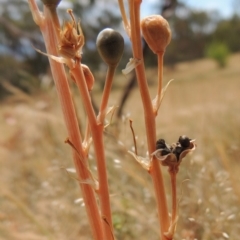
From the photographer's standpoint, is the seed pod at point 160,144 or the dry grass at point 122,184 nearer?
the seed pod at point 160,144

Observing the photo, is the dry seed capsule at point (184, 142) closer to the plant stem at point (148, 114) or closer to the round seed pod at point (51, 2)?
the plant stem at point (148, 114)

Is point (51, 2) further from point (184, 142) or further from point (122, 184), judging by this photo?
point (122, 184)

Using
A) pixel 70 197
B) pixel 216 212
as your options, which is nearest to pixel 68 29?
pixel 216 212

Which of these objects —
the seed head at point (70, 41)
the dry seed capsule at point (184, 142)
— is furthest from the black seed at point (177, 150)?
the seed head at point (70, 41)

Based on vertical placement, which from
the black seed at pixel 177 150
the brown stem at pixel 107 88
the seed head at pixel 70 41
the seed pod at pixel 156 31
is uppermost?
the seed pod at pixel 156 31

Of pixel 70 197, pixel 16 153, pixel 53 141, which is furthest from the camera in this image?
pixel 16 153

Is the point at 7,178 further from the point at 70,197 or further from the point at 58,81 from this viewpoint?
the point at 58,81

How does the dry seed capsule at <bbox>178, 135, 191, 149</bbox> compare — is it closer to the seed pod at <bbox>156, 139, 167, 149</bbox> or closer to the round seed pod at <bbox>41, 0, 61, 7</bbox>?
the seed pod at <bbox>156, 139, 167, 149</bbox>

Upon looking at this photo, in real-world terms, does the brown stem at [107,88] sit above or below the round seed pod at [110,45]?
below
